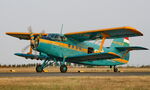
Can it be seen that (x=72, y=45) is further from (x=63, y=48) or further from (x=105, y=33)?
(x=105, y=33)

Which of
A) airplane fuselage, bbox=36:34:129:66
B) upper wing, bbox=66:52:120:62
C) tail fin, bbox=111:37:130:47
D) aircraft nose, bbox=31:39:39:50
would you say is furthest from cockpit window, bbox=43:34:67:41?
tail fin, bbox=111:37:130:47

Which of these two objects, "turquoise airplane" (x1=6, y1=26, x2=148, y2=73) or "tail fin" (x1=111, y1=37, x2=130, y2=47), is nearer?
"turquoise airplane" (x1=6, y1=26, x2=148, y2=73)

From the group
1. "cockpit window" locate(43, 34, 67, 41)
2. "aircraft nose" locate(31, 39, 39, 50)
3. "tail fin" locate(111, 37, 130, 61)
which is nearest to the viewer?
"aircraft nose" locate(31, 39, 39, 50)

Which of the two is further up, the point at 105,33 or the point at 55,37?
the point at 105,33

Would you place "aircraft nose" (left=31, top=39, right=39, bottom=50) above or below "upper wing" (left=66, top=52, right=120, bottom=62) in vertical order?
above

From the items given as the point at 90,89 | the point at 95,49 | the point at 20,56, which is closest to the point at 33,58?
the point at 20,56

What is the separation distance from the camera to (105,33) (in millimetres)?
26328

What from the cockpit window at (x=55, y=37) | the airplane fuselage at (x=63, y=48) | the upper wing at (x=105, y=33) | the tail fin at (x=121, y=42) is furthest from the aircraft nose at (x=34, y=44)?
the tail fin at (x=121, y=42)

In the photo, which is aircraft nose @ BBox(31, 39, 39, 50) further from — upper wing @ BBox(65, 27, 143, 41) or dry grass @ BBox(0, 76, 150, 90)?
dry grass @ BBox(0, 76, 150, 90)

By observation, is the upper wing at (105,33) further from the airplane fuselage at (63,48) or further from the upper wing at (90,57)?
→ the upper wing at (90,57)

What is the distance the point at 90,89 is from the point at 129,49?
2209 cm

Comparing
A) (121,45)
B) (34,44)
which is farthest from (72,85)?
(121,45)

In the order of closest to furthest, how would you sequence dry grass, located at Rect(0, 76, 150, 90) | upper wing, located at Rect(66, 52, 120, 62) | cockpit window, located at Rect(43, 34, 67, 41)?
dry grass, located at Rect(0, 76, 150, 90), cockpit window, located at Rect(43, 34, 67, 41), upper wing, located at Rect(66, 52, 120, 62)

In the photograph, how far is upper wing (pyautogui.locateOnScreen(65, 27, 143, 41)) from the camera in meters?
24.9
